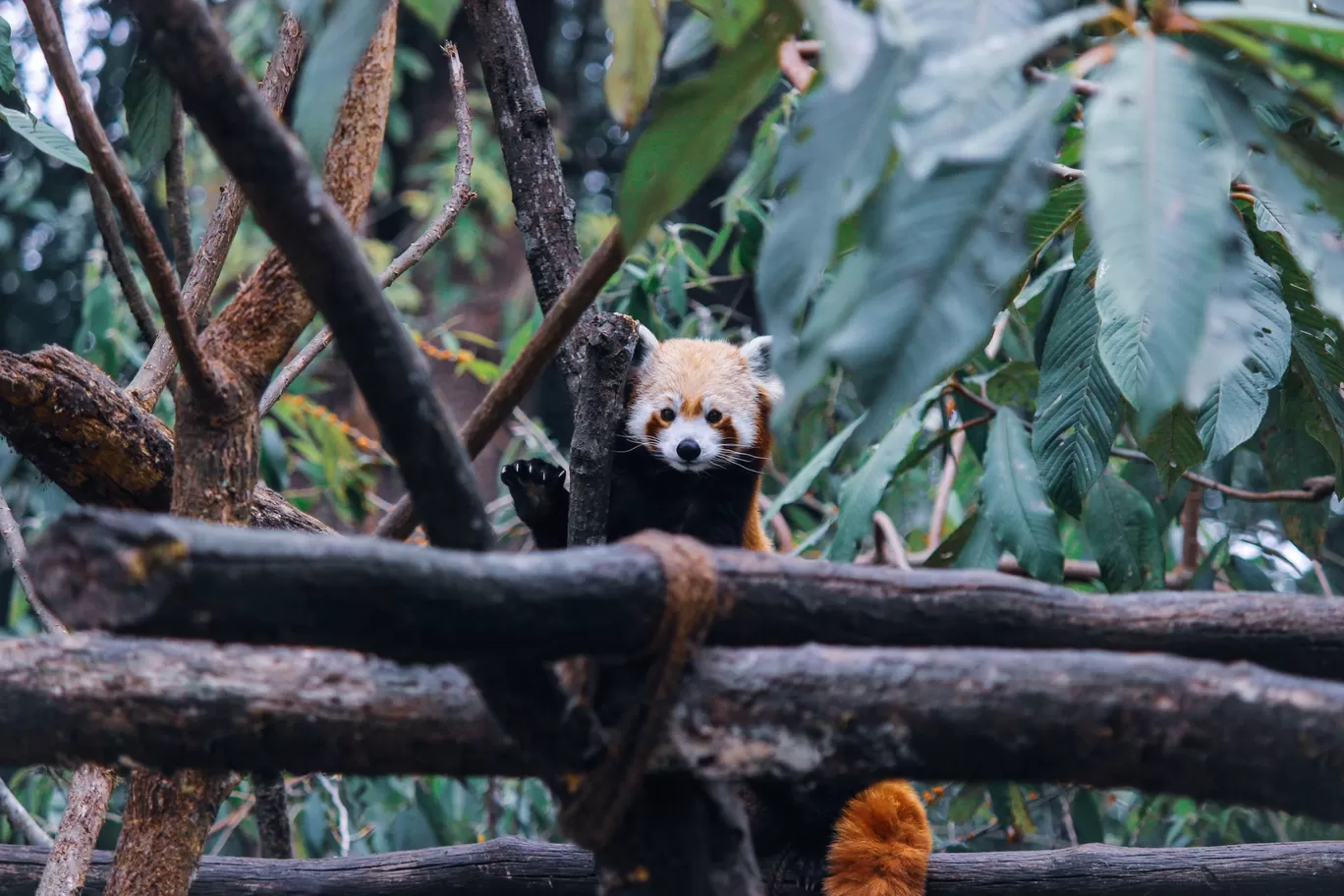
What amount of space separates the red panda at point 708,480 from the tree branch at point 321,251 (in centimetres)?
131

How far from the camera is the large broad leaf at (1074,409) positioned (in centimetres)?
234

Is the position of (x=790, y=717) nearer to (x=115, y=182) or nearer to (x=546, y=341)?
(x=546, y=341)

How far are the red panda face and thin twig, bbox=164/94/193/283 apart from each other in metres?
1.20

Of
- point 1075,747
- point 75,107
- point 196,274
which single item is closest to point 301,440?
point 196,274

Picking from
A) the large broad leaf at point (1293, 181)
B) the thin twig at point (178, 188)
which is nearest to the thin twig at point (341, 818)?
the thin twig at point (178, 188)

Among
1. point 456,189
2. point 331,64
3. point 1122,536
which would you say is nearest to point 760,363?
point 1122,536

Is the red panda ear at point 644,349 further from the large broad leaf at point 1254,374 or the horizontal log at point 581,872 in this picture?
the large broad leaf at point 1254,374

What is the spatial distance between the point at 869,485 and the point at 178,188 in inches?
77.2

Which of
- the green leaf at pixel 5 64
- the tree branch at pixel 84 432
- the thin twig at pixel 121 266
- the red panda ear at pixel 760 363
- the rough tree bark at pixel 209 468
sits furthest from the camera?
the red panda ear at pixel 760 363

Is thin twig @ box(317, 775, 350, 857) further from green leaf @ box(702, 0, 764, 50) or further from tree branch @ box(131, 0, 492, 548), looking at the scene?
green leaf @ box(702, 0, 764, 50)

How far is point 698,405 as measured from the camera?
3.08 meters

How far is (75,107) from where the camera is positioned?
60.2 inches

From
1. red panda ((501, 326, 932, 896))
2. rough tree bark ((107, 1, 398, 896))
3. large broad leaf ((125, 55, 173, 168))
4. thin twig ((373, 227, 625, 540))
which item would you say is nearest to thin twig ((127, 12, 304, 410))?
large broad leaf ((125, 55, 173, 168))

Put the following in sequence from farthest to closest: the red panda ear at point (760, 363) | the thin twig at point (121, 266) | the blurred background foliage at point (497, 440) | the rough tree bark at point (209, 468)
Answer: the blurred background foliage at point (497, 440), the red panda ear at point (760, 363), the thin twig at point (121, 266), the rough tree bark at point (209, 468)
